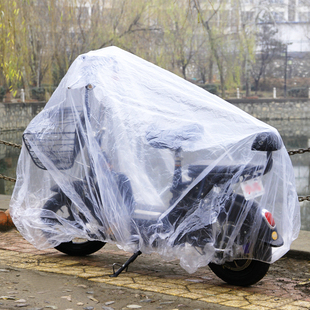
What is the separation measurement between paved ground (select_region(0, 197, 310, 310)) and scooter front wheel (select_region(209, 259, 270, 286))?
6 centimetres

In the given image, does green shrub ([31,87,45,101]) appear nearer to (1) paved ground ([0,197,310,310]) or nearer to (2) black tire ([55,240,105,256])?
(1) paved ground ([0,197,310,310])

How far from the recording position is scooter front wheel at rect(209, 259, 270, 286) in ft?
10.3

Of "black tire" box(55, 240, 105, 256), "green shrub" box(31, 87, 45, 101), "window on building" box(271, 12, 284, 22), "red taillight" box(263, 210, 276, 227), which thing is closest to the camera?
"red taillight" box(263, 210, 276, 227)

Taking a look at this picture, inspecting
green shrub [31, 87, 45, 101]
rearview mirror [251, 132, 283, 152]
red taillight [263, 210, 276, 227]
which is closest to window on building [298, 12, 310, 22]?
green shrub [31, 87, 45, 101]

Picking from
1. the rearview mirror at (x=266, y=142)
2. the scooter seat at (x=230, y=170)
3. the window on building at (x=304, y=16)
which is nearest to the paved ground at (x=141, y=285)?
the scooter seat at (x=230, y=170)

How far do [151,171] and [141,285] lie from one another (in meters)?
0.79

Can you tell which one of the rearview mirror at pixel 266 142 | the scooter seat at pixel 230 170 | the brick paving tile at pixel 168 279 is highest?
the rearview mirror at pixel 266 142

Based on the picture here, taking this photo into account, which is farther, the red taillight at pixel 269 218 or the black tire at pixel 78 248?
the black tire at pixel 78 248

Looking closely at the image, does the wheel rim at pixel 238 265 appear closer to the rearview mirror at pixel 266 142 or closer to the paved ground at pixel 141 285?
the paved ground at pixel 141 285

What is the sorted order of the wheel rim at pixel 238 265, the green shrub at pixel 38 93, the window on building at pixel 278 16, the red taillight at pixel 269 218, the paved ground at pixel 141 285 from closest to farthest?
the paved ground at pixel 141 285 < the red taillight at pixel 269 218 < the wheel rim at pixel 238 265 < the green shrub at pixel 38 93 < the window on building at pixel 278 16

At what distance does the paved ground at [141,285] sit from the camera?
2871 mm

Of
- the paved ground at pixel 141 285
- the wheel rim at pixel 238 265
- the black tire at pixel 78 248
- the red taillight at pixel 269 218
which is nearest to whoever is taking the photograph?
the paved ground at pixel 141 285

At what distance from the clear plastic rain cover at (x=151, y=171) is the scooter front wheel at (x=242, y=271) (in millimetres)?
127

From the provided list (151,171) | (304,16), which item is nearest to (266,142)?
(151,171)
